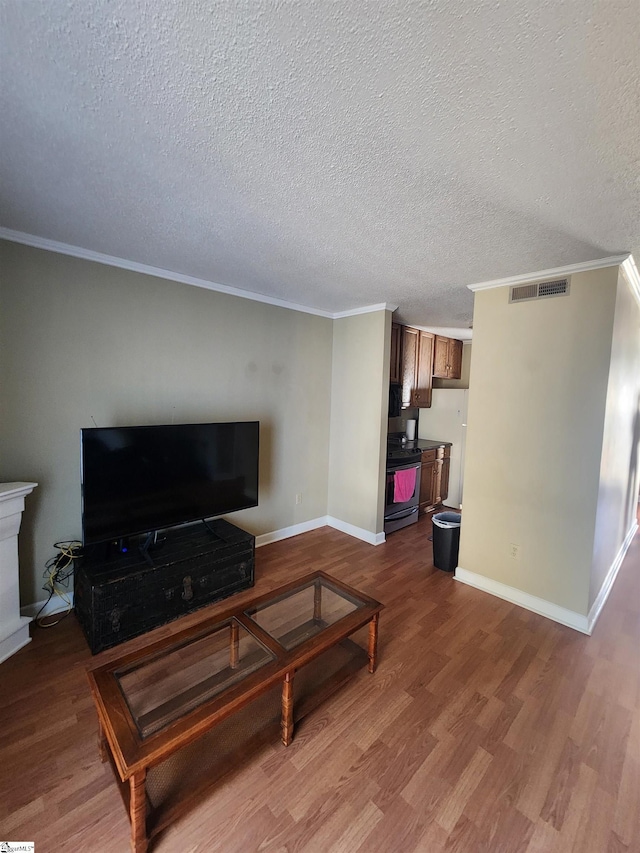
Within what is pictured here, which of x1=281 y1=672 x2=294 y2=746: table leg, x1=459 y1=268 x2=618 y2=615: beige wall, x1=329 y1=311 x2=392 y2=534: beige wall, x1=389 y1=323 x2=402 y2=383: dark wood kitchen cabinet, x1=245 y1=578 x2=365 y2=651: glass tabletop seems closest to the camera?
x1=281 y1=672 x2=294 y2=746: table leg

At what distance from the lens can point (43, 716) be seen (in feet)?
5.42

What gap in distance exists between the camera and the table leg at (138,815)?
3.67 ft

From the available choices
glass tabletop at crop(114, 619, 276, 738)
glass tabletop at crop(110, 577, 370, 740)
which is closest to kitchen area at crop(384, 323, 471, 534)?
glass tabletop at crop(110, 577, 370, 740)

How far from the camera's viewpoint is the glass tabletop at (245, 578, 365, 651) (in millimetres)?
1798

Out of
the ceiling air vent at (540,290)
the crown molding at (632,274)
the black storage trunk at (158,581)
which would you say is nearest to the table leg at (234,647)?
the black storage trunk at (158,581)

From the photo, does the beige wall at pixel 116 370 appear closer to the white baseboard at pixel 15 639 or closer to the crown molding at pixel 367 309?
the crown molding at pixel 367 309

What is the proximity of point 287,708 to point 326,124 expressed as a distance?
2.31 meters

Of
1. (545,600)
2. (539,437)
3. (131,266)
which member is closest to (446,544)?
(545,600)

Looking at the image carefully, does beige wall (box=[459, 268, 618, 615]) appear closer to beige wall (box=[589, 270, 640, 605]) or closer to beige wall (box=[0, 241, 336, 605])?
beige wall (box=[589, 270, 640, 605])

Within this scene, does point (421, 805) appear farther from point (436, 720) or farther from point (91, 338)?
point (91, 338)

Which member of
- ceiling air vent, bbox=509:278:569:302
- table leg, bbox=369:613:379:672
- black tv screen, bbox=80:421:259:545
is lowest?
table leg, bbox=369:613:379:672

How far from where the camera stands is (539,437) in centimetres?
254

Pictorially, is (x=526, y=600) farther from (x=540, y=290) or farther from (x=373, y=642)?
(x=540, y=290)

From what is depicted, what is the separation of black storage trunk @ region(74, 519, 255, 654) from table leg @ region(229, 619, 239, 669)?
2.35 ft
